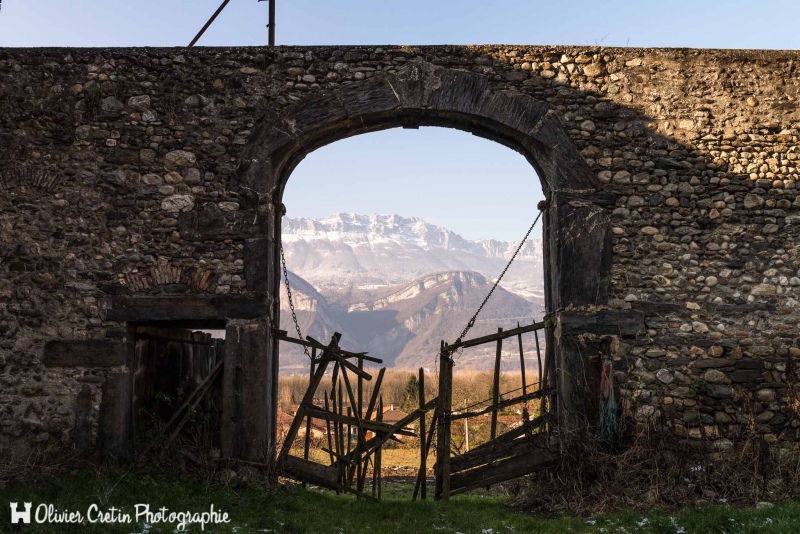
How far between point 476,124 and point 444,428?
345 cm

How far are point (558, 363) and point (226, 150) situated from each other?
4325mm

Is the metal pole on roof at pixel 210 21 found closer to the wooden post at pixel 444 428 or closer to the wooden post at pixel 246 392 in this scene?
the wooden post at pixel 246 392

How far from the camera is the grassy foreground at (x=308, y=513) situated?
6.15 meters

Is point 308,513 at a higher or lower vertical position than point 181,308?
lower

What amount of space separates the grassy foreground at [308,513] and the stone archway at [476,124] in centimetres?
129

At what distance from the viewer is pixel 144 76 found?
27.7 ft

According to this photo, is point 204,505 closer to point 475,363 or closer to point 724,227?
point 724,227

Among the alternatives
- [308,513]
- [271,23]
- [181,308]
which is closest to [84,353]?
[181,308]

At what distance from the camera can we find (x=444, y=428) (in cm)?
798

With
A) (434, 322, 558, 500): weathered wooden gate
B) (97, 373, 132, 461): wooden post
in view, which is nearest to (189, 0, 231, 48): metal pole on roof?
(97, 373, 132, 461): wooden post

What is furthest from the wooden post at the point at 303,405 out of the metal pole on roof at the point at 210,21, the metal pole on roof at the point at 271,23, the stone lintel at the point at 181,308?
the metal pole on roof at the point at 210,21

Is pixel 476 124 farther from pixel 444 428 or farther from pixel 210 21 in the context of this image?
pixel 210 21

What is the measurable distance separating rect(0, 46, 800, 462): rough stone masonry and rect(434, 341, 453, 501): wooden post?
1.23 m

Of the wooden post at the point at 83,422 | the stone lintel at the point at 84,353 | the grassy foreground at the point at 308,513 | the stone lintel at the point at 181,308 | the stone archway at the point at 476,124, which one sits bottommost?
the grassy foreground at the point at 308,513
